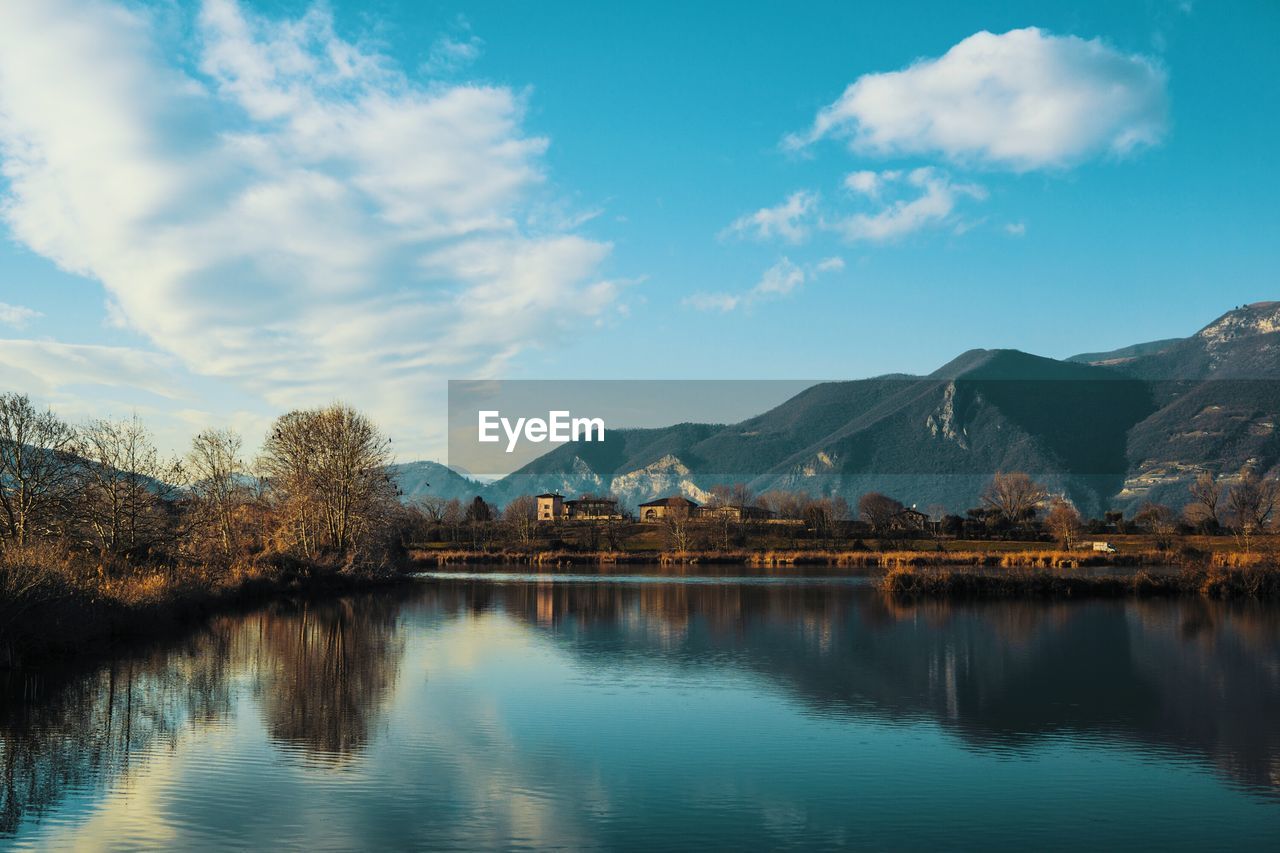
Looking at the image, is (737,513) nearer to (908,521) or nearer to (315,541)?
(908,521)

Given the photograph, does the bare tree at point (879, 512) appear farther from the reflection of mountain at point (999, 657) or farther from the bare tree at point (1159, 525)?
the reflection of mountain at point (999, 657)

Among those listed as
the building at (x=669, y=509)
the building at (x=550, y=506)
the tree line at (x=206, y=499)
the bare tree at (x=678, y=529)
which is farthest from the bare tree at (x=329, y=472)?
the building at (x=550, y=506)

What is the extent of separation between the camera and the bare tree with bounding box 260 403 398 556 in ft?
193

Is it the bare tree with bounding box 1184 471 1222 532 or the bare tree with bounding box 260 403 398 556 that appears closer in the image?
the bare tree with bounding box 260 403 398 556

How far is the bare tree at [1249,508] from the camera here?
233 ft

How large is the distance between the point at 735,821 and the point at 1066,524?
91.3m

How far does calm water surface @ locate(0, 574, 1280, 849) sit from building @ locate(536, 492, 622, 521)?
121 metres

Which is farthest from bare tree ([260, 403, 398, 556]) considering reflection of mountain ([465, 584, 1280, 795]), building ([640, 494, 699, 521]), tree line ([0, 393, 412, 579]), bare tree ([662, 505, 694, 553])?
building ([640, 494, 699, 521])

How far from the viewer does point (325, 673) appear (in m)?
23.3

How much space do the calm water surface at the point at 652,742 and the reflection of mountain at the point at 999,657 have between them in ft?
0.43

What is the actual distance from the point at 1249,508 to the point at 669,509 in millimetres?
60692

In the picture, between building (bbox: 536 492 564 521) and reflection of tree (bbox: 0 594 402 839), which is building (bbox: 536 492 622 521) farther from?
reflection of tree (bbox: 0 594 402 839)

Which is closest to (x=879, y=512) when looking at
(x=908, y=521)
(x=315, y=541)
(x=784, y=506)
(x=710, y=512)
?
(x=908, y=521)

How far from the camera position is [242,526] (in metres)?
58.4
